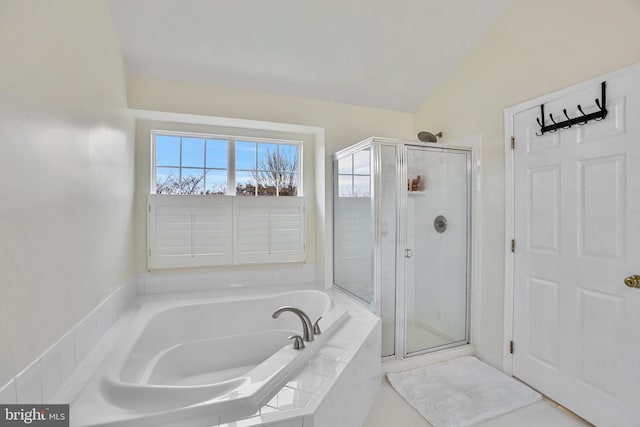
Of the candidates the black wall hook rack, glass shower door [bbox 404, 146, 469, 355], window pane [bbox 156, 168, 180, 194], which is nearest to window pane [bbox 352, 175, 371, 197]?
glass shower door [bbox 404, 146, 469, 355]

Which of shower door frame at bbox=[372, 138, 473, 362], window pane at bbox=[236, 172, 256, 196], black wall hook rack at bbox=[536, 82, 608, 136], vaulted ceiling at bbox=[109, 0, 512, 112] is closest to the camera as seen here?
black wall hook rack at bbox=[536, 82, 608, 136]

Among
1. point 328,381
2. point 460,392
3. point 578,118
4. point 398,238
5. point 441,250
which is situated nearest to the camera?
point 328,381

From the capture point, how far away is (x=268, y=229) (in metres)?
2.99

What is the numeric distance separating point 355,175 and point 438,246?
949mm

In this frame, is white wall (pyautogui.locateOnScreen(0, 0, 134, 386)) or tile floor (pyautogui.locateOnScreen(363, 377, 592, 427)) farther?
tile floor (pyautogui.locateOnScreen(363, 377, 592, 427))

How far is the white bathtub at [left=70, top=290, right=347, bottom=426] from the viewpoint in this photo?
43.5 inches

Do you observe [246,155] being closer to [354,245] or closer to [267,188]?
[267,188]

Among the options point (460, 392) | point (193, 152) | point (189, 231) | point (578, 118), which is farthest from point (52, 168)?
point (578, 118)

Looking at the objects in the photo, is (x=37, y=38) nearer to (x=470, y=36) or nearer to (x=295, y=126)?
(x=295, y=126)

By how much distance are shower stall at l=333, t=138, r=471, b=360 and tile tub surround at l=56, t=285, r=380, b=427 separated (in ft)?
1.14

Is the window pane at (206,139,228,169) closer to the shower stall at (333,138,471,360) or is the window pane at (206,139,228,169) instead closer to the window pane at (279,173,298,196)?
the window pane at (279,173,298,196)

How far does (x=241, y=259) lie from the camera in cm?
291

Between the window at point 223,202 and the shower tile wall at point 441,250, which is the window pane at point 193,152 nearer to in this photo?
the window at point 223,202

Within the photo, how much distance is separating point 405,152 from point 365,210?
565 mm
